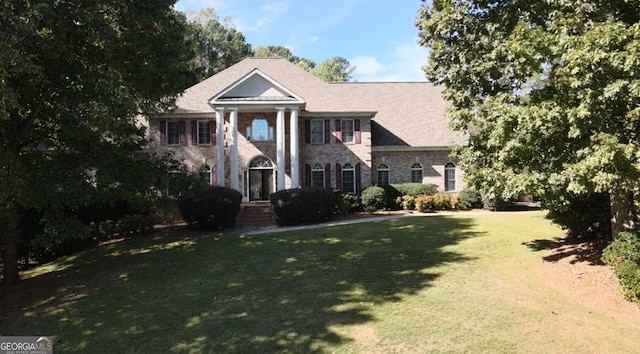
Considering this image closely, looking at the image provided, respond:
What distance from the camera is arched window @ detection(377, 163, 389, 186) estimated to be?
79.4 ft

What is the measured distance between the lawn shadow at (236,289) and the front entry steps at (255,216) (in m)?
3.70

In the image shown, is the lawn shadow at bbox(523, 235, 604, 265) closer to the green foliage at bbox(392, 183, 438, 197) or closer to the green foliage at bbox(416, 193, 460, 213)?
the green foliage at bbox(416, 193, 460, 213)

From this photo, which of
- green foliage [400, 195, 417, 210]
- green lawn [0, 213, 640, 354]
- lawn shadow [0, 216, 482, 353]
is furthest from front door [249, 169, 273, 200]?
green lawn [0, 213, 640, 354]

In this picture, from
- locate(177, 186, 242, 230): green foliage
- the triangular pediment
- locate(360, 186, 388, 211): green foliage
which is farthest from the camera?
the triangular pediment

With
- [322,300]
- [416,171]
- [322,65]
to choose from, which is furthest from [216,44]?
[322,300]

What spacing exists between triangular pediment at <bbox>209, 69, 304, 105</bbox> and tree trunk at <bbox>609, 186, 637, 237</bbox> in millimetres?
15258

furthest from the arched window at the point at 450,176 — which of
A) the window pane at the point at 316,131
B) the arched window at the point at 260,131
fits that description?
the arched window at the point at 260,131

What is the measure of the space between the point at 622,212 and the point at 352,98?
18.2 m

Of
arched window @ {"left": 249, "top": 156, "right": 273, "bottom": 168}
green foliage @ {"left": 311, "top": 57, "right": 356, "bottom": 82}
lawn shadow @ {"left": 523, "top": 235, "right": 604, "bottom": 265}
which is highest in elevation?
green foliage @ {"left": 311, "top": 57, "right": 356, "bottom": 82}

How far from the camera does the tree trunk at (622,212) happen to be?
26.8ft

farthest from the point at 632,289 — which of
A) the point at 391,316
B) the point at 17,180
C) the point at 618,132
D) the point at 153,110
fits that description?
the point at 153,110

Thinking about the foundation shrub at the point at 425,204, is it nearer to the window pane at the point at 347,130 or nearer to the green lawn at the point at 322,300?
the window pane at the point at 347,130

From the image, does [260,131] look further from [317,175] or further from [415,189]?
[415,189]

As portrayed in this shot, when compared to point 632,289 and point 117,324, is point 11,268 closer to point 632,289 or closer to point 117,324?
point 117,324
